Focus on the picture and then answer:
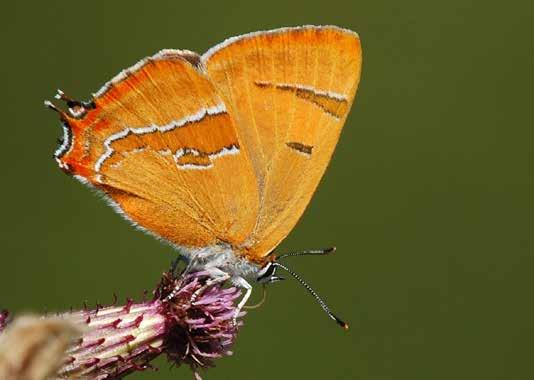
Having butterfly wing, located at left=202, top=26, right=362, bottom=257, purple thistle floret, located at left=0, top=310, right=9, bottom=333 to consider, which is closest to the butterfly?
butterfly wing, located at left=202, top=26, right=362, bottom=257

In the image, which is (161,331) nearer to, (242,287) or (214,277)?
(214,277)

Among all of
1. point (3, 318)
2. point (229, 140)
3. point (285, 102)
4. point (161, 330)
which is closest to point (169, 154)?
point (229, 140)

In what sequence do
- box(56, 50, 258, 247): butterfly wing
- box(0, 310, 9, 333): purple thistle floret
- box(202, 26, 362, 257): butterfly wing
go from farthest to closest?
1. box(202, 26, 362, 257): butterfly wing
2. box(56, 50, 258, 247): butterfly wing
3. box(0, 310, 9, 333): purple thistle floret

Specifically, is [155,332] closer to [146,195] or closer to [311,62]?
[146,195]

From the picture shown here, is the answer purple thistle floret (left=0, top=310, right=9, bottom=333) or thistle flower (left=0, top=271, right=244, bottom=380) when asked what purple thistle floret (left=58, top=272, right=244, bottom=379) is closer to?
thistle flower (left=0, top=271, right=244, bottom=380)

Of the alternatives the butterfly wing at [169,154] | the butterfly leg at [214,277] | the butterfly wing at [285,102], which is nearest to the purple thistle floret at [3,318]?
the butterfly wing at [169,154]

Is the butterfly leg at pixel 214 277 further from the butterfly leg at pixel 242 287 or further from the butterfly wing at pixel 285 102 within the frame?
the butterfly wing at pixel 285 102
